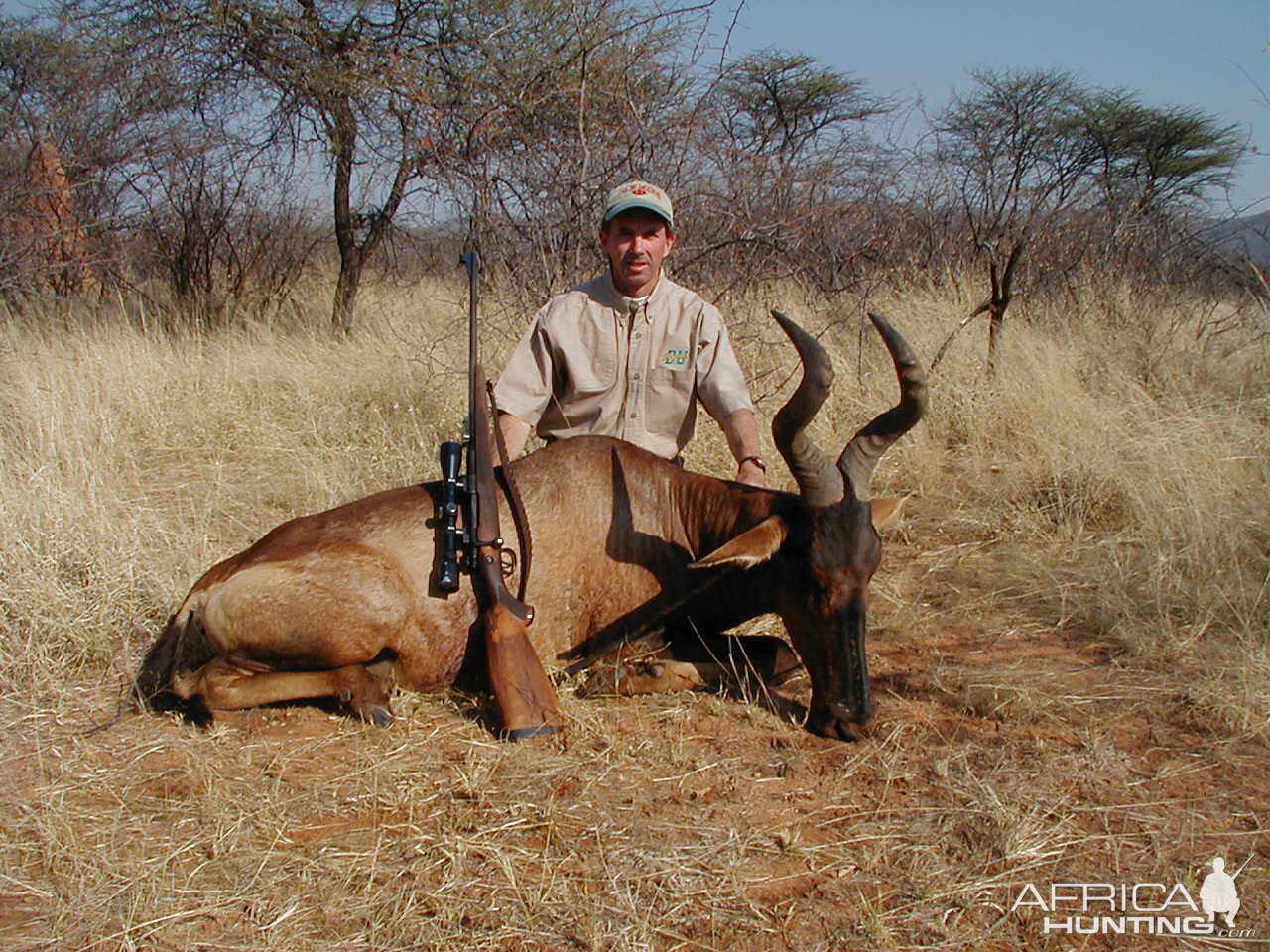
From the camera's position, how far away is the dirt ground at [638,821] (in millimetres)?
2736

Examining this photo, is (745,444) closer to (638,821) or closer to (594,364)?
(594,364)

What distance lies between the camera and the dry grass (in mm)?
2803

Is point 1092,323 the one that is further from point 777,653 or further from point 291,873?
point 291,873

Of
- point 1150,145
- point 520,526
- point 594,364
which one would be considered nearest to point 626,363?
point 594,364

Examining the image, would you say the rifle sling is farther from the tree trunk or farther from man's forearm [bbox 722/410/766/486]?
the tree trunk

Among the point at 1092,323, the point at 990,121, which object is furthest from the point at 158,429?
the point at 990,121

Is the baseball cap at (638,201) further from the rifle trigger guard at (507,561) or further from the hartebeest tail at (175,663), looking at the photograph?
the hartebeest tail at (175,663)

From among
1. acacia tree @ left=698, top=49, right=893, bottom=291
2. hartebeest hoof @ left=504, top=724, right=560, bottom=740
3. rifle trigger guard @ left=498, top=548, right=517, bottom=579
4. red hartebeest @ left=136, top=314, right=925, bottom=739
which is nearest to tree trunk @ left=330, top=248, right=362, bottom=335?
acacia tree @ left=698, top=49, right=893, bottom=291

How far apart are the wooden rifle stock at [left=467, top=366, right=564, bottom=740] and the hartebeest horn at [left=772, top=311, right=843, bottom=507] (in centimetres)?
105

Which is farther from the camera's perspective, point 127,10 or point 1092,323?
point 127,10

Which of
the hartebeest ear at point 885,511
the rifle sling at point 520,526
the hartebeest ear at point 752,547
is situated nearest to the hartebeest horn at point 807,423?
the hartebeest ear at point 752,547

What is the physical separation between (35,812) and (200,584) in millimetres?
966

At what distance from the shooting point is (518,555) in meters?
4.17

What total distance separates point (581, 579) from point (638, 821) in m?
1.19
